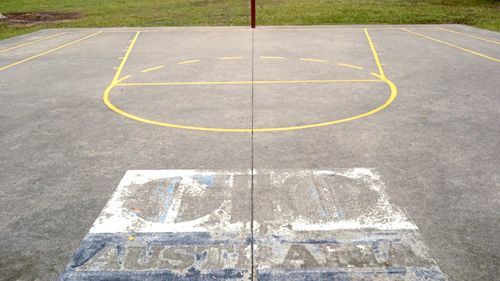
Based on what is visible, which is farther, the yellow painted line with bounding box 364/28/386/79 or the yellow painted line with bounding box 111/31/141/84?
the yellow painted line with bounding box 364/28/386/79

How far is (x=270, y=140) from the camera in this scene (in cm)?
853

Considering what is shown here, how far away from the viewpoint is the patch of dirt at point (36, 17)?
26.6m

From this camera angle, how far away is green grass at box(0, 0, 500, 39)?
2459cm

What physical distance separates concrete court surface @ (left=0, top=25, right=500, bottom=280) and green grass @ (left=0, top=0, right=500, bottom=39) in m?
8.18

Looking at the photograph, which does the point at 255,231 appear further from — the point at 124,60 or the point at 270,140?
the point at 124,60

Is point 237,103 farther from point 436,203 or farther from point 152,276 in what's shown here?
point 152,276

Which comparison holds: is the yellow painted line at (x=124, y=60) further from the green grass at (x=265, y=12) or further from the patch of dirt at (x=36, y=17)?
the patch of dirt at (x=36, y=17)

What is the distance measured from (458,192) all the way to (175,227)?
4.24m

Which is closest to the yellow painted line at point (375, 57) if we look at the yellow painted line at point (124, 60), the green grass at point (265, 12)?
the green grass at point (265, 12)

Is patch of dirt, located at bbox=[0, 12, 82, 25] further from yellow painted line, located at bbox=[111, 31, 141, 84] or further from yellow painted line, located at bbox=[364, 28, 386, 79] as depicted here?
yellow painted line, located at bbox=[364, 28, 386, 79]

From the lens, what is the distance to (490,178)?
7.03m

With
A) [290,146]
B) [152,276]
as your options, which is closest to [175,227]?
[152,276]

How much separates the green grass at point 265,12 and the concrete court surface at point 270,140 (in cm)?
818

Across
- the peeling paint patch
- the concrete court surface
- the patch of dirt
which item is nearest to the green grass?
the patch of dirt
